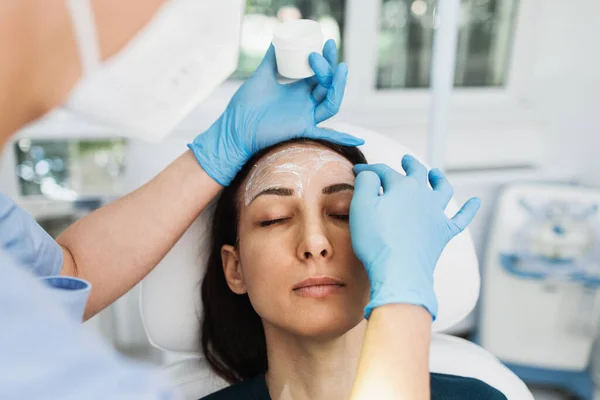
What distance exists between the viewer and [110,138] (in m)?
1.96

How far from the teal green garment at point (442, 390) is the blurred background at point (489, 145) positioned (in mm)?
898

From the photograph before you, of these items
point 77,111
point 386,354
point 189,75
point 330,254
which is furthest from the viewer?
point 189,75

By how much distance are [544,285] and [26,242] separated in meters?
1.89

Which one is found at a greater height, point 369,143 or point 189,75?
point 189,75

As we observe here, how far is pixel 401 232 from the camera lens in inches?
32.6

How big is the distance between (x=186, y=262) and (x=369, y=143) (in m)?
0.47

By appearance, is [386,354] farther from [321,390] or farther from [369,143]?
[369,143]

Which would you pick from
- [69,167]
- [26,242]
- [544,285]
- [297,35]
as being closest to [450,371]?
[297,35]

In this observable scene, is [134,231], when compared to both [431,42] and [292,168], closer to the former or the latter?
[292,168]

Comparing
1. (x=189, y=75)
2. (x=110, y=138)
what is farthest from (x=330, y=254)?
(x=110, y=138)

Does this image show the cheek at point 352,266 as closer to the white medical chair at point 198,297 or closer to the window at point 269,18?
the white medical chair at point 198,297

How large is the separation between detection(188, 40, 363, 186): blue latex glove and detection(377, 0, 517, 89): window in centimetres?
157

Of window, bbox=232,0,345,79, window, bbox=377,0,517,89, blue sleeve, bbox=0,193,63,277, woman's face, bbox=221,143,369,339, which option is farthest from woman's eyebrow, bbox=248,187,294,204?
window, bbox=377,0,517,89

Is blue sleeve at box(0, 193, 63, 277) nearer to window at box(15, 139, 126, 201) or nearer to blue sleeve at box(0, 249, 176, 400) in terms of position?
blue sleeve at box(0, 249, 176, 400)
